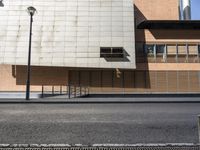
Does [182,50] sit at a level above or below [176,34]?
below

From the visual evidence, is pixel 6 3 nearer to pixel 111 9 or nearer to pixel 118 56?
pixel 111 9

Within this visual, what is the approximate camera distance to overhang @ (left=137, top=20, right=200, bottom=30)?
115 ft

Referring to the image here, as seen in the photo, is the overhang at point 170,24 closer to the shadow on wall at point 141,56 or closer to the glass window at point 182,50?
the shadow on wall at point 141,56

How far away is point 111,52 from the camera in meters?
34.0

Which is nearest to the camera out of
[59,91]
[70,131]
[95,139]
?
[95,139]

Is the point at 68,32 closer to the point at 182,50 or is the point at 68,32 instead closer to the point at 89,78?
the point at 89,78

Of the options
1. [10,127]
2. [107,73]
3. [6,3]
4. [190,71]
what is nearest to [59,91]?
[107,73]

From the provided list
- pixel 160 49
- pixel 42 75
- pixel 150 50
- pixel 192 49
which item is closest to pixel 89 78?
pixel 42 75

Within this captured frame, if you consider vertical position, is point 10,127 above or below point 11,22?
below

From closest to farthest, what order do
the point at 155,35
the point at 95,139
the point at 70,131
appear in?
the point at 95,139
the point at 70,131
the point at 155,35

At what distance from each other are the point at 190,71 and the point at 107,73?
393 inches

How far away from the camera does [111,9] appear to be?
118 ft

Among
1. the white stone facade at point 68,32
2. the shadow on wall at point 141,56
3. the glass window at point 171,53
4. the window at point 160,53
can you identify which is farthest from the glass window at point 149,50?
the white stone facade at point 68,32

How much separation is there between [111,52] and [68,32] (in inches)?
229
